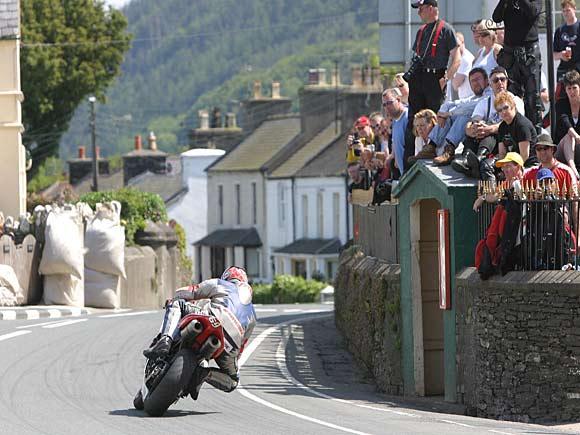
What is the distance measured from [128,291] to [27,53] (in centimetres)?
2394

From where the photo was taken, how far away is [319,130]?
76000 mm

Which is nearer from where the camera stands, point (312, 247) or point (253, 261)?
point (312, 247)

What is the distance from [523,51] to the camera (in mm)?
21359

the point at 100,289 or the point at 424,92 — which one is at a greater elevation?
the point at 424,92

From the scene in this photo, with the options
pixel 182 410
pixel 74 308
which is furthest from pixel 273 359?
pixel 74 308

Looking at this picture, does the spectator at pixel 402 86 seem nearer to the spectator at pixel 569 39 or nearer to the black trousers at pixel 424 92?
the black trousers at pixel 424 92

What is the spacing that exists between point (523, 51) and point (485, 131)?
2000 mm

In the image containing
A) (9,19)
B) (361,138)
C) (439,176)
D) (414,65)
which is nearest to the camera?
(439,176)

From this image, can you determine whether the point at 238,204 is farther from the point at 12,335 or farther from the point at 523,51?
the point at 523,51

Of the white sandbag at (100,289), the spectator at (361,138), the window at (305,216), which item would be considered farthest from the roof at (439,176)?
the window at (305,216)

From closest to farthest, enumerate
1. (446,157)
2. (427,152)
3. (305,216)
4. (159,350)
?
(159,350)
(446,157)
(427,152)
(305,216)

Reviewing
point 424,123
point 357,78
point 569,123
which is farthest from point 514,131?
point 357,78

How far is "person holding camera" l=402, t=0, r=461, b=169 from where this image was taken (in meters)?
23.0

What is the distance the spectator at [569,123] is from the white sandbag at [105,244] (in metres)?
19.8
